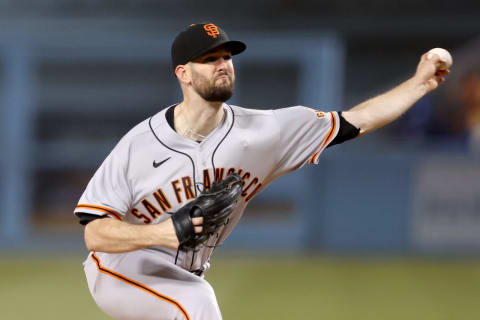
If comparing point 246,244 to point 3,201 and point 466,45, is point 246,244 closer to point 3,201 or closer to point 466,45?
point 3,201

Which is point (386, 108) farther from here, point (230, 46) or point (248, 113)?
point (230, 46)

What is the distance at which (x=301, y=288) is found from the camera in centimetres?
738

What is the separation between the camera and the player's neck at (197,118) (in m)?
3.43

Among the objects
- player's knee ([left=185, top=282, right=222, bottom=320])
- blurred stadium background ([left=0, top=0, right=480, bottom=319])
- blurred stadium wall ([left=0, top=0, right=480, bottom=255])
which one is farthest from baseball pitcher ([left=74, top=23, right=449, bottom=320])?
blurred stadium wall ([left=0, top=0, right=480, bottom=255])

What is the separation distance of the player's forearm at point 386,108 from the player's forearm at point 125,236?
1284 mm

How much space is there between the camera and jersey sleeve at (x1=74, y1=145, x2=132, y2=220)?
3240 mm

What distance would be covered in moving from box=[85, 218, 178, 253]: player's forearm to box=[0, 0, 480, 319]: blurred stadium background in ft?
10.0

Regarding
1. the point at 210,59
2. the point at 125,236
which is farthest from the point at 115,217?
the point at 210,59

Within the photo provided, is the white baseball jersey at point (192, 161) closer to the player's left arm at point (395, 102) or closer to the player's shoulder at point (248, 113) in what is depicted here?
the player's shoulder at point (248, 113)

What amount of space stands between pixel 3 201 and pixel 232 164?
8.03 meters

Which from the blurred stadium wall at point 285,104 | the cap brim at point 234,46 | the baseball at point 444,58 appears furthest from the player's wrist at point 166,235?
the blurred stadium wall at point 285,104

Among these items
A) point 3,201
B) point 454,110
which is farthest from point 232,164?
point 454,110

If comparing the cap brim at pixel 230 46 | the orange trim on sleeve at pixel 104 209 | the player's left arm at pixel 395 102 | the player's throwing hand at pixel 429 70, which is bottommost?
the orange trim on sleeve at pixel 104 209

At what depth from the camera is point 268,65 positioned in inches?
792
